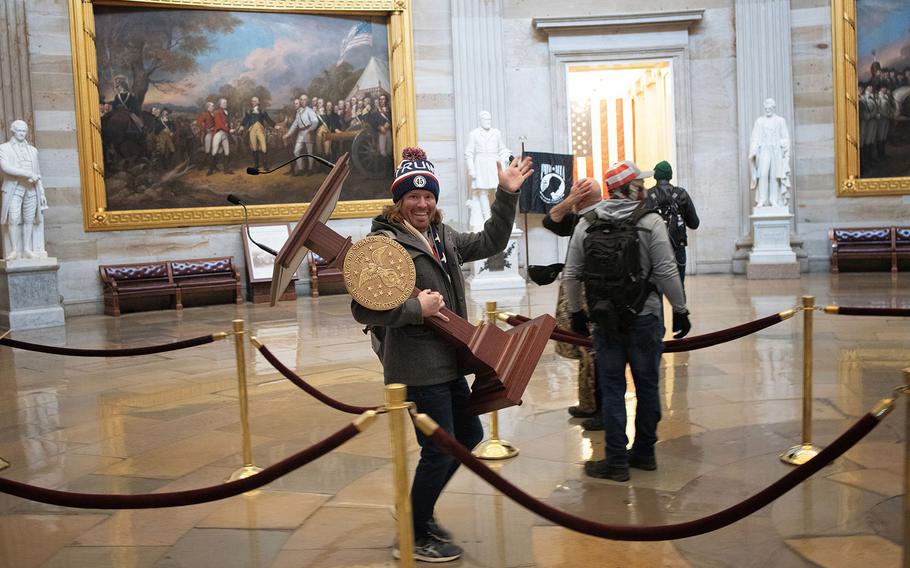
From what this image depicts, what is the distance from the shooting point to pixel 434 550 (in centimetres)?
393

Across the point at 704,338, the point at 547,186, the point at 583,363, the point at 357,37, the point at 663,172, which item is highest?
the point at 357,37

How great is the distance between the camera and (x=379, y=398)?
723 centimetres

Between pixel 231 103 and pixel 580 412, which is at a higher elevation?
pixel 231 103

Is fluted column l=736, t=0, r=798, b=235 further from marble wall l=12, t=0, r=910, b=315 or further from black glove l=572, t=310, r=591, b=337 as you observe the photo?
black glove l=572, t=310, r=591, b=337

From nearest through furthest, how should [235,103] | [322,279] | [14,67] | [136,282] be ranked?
[14,67], [136,282], [322,279], [235,103]

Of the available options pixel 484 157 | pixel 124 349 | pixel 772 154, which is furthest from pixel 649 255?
pixel 772 154

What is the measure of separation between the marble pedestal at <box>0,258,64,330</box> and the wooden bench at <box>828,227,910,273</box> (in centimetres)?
1351

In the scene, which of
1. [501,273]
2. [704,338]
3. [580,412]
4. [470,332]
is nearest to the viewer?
[470,332]

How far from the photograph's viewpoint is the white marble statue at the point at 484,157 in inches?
602

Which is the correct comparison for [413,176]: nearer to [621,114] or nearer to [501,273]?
[501,273]

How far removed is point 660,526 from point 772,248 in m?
13.8

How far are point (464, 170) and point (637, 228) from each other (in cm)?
1208

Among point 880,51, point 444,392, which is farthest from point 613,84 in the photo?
point 444,392

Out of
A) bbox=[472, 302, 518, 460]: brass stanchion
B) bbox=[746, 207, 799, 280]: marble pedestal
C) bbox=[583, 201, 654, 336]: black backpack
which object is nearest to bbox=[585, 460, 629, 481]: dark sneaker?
bbox=[472, 302, 518, 460]: brass stanchion
